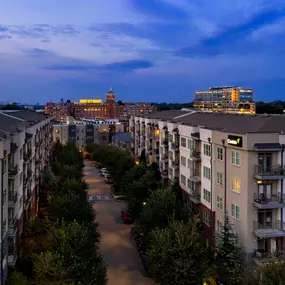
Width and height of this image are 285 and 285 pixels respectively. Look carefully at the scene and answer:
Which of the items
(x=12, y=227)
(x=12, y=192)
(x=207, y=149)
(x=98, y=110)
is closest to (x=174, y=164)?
(x=207, y=149)

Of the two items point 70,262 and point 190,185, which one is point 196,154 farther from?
point 70,262

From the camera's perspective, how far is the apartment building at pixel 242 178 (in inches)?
966

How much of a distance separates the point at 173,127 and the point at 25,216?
1851 centimetres

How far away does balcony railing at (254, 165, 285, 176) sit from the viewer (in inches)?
956

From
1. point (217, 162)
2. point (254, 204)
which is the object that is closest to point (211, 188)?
point (217, 162)

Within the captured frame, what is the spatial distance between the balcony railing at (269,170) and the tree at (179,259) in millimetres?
5565

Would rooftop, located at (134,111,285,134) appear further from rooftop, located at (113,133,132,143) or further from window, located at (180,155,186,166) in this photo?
rooftop, located at (113,133,132,143)

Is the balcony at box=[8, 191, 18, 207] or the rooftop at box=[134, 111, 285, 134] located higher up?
the rooftop at box=[134, 111, 285, 134]

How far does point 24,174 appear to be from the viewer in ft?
103

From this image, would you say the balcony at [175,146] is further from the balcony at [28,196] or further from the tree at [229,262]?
the tree at [229,262]

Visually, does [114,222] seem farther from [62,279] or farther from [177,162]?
[62,279]

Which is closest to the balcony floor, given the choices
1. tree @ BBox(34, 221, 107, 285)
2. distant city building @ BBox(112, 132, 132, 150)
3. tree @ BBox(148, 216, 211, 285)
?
tree @ BBox(148, 216, 211, 285)

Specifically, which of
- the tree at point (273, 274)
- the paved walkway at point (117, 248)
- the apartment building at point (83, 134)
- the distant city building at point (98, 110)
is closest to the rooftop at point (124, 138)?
the apartment building at point (83, 134)

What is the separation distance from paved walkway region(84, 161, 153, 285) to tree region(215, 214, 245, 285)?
510cm
